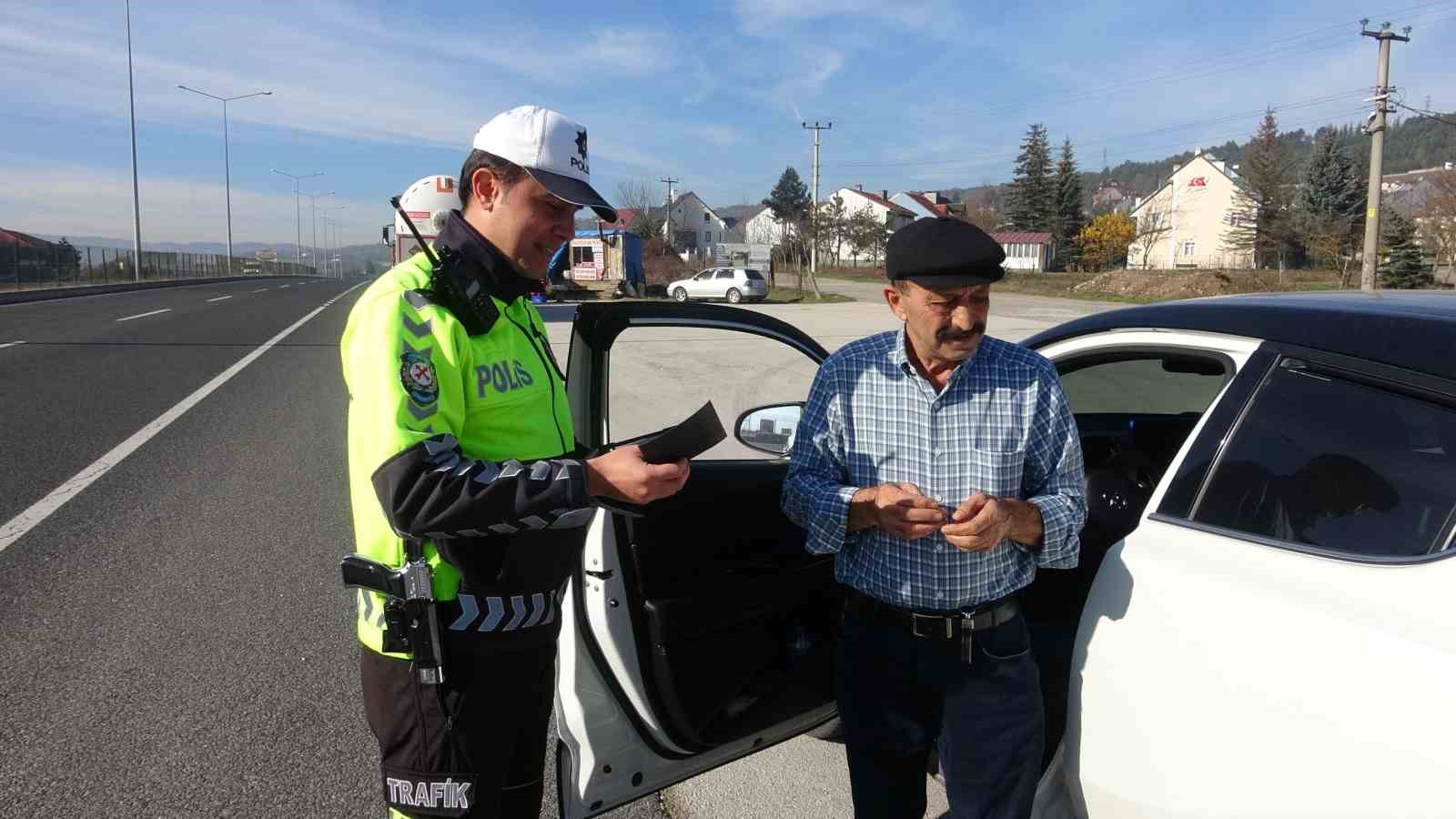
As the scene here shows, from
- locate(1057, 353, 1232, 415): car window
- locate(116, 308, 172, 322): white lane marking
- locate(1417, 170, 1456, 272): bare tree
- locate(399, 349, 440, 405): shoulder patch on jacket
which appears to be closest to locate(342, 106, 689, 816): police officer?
locate(399, 349, 440, 405): shoulder patch on jacket

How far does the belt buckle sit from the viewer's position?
1.85 meters

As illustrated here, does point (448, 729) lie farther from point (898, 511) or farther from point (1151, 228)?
point (1151, 228)

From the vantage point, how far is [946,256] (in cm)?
181

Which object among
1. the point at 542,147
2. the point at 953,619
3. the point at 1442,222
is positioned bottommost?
the point at 953,619

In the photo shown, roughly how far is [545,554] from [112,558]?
4058 millimetres

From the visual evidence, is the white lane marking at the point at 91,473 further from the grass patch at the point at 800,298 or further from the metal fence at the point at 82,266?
the metal fence at the point at 82,266

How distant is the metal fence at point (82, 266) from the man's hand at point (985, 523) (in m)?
34.9

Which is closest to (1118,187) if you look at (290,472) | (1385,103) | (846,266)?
(846,266)

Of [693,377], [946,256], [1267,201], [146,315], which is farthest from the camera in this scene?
[1267,201]

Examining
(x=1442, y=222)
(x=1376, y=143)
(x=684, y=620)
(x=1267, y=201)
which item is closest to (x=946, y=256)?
(x=684, y=620)

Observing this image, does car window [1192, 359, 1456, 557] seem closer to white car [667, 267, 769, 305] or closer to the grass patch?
white car [667, 267, 769, 305]

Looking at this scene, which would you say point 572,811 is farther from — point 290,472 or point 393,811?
point 290,472

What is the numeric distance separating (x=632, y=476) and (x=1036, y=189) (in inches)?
2946

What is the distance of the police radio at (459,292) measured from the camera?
152cm
